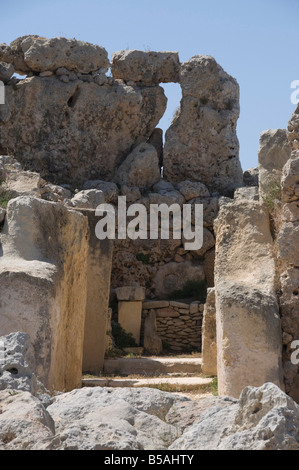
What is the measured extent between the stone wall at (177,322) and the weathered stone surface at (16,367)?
11.2 m

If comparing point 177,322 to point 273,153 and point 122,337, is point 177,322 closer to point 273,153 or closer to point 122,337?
point 122,337

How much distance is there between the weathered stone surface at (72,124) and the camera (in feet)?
56.4

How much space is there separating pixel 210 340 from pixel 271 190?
339 cm

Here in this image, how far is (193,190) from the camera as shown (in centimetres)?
1714

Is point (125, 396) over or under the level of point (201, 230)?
under

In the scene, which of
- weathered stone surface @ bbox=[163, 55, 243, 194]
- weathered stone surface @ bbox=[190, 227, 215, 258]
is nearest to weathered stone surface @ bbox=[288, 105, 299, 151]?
weathered stone surface @ bbox=[190, 227, 215, 258]

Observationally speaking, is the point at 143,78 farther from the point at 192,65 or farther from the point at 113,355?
the point at 113,355

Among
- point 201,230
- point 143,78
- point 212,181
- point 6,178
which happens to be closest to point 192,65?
point 143,78

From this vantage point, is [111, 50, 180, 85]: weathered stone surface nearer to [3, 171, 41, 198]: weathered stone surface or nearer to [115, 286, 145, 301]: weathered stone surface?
[115, 286, 145, 301]: weathered stone surface

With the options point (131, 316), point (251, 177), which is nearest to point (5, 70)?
point (251, 177)

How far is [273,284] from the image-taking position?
6.21m

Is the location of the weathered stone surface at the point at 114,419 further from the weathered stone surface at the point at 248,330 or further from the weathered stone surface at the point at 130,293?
the weathered stone surface at the point at 130,293

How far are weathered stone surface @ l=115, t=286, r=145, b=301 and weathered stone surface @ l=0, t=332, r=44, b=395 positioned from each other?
10740mm

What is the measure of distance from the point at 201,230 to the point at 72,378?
33.3ft
